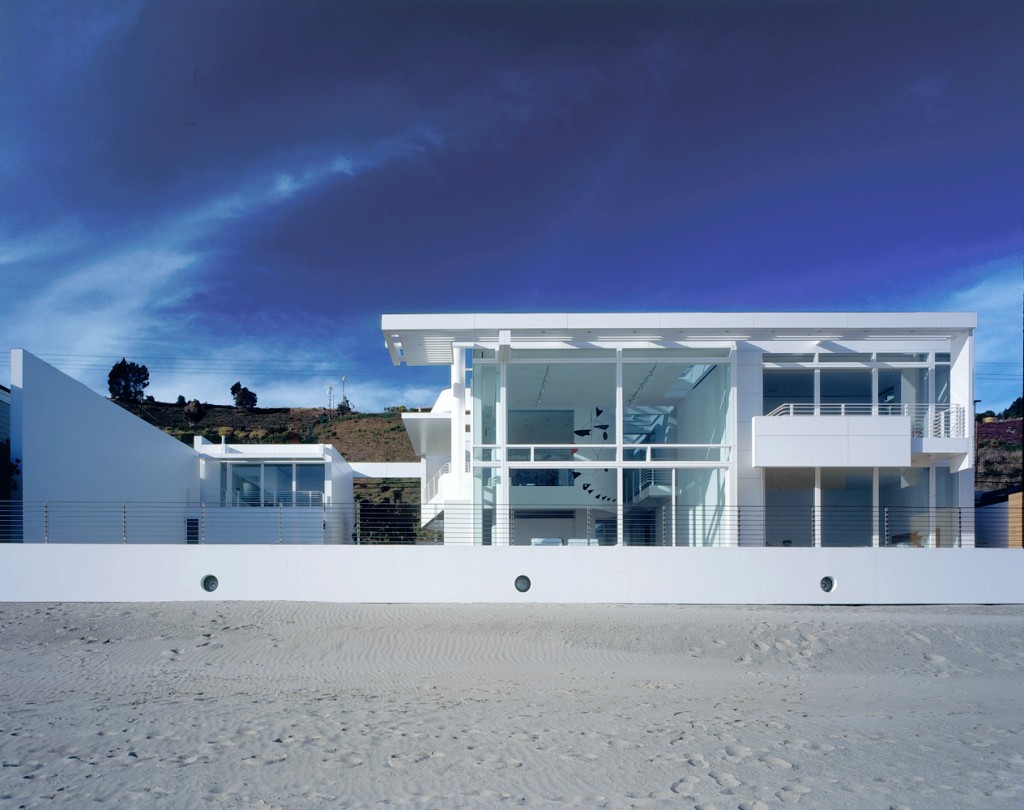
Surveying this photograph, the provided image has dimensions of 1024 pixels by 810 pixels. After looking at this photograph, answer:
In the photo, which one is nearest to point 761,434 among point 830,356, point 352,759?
point 830,356

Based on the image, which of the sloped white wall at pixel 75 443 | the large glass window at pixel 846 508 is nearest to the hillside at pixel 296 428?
the sloped white wall at pixel 75 443

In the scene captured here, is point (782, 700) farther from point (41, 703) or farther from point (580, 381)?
point (580, 381)

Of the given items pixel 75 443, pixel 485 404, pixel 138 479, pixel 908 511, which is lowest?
pixel 908 511

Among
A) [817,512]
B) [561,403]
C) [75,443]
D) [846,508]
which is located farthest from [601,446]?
[75,443]

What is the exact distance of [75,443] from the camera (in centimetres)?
1608

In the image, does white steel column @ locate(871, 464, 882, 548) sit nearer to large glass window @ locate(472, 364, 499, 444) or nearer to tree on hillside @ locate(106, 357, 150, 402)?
large glass window @ locate(472, 364, 499, 444)

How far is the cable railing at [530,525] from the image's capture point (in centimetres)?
1496

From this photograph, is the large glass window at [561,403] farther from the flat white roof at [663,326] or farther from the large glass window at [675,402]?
the flat white roof at [663,326]

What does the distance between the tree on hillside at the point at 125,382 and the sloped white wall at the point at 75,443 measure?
42.8 meters

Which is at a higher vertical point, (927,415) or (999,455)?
(927,415)

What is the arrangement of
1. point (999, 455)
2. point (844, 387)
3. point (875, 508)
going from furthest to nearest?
point (999, 455) < point (844, 387) < point (875, 508)

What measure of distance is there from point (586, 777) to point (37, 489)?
12.5 meters

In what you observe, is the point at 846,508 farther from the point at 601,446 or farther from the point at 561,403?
the point at 561,403

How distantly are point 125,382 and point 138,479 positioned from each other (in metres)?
44.6
